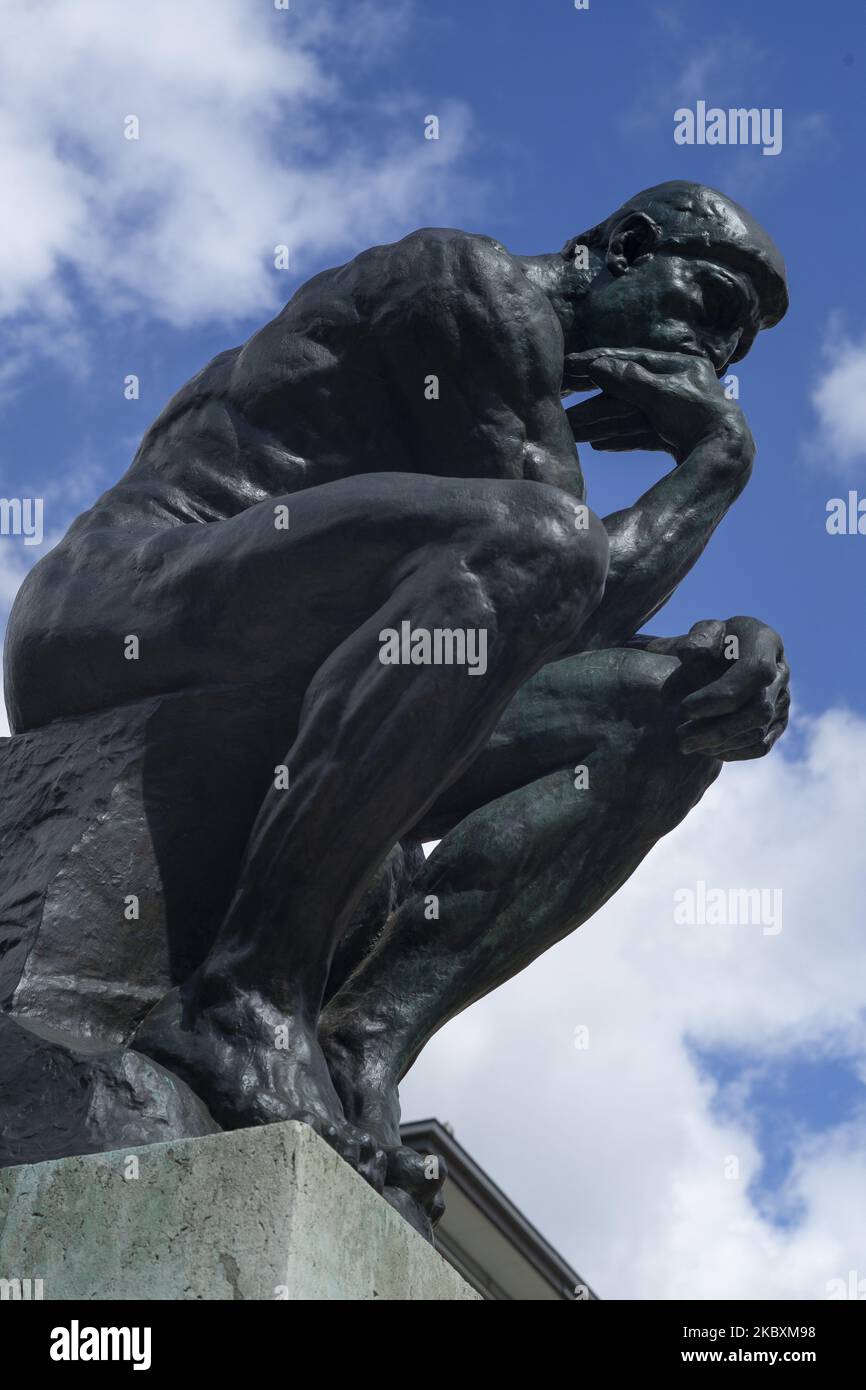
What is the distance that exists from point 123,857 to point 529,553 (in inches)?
42.7

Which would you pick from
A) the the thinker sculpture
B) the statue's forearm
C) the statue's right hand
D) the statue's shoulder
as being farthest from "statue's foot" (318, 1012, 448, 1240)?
the statue's right hand

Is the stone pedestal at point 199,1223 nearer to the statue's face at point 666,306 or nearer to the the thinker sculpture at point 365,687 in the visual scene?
the the thinker sculpture at point 365,687

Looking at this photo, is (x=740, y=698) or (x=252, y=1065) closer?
(x=252, y=1065)

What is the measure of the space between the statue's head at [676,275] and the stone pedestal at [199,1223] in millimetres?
2606

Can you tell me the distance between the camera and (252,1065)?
350cm

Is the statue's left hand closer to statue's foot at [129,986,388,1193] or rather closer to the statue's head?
the statue's head

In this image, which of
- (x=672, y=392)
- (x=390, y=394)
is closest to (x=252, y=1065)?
(x=390, y=394)

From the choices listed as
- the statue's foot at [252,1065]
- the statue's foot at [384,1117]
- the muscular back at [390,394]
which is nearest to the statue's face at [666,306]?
the muscular back at [390,394]

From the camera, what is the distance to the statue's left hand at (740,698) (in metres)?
4.18

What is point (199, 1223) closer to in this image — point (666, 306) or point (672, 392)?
point (672, 392)

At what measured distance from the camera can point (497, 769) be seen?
4.47 meters

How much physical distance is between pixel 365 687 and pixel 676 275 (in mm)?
1841
